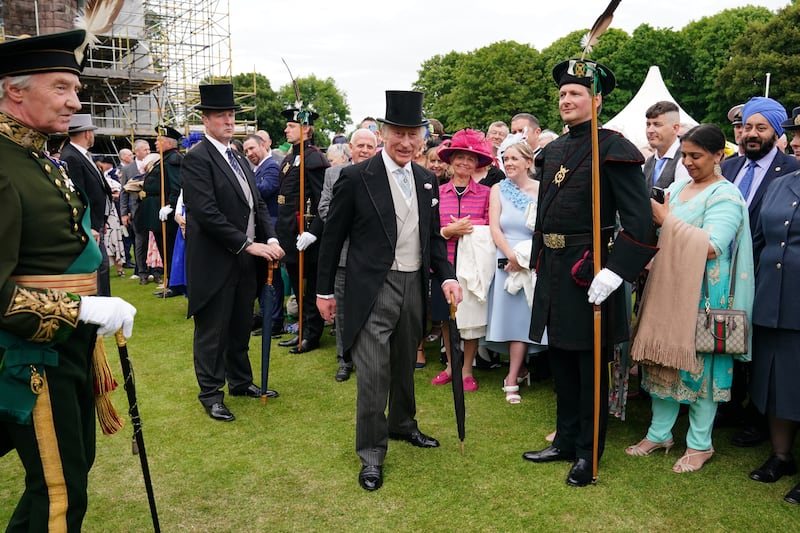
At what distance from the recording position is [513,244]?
5312 mm

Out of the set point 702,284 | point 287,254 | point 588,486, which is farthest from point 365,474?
point 287,254

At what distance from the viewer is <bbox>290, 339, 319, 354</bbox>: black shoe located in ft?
21.9

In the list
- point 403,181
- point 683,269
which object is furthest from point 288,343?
point 683,269

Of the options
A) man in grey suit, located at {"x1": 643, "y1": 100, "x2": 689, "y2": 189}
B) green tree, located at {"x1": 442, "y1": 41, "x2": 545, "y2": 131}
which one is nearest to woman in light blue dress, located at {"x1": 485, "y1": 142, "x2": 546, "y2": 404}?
man in grey suit, located at {"x1": 643, "y1": 100, "x2": 689, "y2": 189}

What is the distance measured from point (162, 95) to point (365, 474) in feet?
84.8

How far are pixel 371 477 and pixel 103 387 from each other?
1.66 metres

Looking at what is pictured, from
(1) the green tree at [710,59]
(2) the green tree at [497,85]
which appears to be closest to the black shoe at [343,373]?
(1) the green tree at [710,59]

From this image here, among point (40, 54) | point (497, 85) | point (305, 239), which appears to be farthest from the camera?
point (497, 85)

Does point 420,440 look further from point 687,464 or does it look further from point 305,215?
point 305,215

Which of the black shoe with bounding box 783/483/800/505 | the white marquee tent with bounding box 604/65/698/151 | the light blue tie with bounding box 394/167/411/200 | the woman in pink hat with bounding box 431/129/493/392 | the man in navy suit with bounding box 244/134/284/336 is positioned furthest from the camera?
the white marquee tent with bounding box 604/65/698/151

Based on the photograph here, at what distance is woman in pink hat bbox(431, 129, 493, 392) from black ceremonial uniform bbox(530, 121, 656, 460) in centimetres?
150

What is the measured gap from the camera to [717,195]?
3.83 meters

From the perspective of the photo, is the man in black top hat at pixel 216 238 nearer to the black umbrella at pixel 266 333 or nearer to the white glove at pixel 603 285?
the black umbrella at pixel 266 333

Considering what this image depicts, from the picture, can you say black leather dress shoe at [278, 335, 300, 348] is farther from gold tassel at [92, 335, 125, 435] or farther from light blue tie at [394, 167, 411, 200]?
gold tassel at [92, 335, 125, 435]
